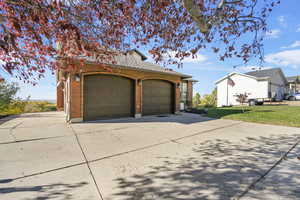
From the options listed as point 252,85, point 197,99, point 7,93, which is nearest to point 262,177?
point 7,93

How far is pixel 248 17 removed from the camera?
3.66 metres

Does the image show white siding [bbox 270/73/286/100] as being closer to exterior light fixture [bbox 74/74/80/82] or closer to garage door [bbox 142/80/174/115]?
garage door [bbox 142/80/174/115]

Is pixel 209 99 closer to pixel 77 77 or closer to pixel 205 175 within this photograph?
pixel 77 77

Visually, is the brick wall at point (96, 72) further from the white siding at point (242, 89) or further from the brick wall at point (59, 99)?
the white siding at point (242, 89)

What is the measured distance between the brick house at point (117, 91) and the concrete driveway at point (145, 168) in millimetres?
3110

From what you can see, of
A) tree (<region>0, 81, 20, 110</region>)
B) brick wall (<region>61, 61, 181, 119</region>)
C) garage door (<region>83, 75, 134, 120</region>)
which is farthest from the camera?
tree (<region>0, 81, 20, 110</region>)

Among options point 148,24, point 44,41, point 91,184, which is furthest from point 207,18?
point 91,184

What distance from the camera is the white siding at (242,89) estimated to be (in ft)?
66.3

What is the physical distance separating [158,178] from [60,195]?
1.53 metres

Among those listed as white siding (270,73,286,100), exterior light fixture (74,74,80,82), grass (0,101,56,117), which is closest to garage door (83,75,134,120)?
exterior light fixture (74,74,80,82)

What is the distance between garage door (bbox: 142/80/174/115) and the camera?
9.97 m

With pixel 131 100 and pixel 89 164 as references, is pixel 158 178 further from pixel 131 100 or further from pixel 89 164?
pixel 131 100

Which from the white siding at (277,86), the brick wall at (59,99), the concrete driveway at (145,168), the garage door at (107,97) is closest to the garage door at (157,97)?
the garage door at (107,97)

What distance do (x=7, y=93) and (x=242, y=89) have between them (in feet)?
95.6
